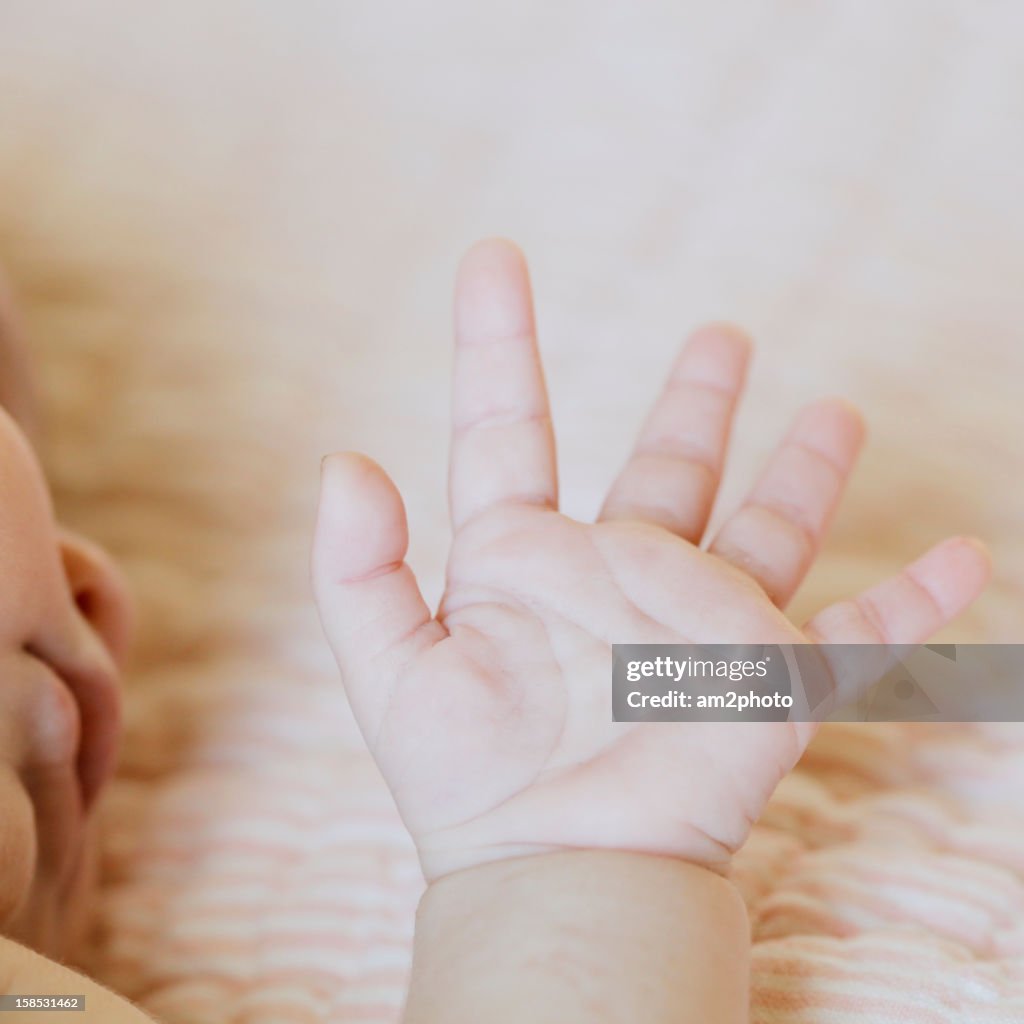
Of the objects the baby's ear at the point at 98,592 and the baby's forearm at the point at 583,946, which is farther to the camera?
the baby's ear at the point at 98,592

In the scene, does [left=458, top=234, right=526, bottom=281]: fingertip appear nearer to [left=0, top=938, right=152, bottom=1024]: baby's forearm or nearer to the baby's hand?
the baby's hand

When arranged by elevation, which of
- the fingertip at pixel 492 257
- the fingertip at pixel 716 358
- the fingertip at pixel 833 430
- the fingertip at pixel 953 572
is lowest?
the fingertip at pixel 953 572

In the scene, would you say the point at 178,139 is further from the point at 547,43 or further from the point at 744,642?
the point at 744,642

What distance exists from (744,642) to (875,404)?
0.99ft

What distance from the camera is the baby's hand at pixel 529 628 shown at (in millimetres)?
486

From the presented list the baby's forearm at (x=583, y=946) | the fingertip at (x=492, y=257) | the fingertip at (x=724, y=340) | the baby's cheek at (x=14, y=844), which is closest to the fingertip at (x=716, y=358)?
the fingertip at (x=724, y=340)

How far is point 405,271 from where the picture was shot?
83cm

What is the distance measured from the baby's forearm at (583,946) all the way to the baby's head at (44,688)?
0.60 ft

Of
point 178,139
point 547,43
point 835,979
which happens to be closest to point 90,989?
point 835,979

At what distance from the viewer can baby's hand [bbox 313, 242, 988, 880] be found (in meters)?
0.49

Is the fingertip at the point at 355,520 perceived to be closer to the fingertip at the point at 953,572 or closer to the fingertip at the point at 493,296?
the fingertip at the point at 493,296

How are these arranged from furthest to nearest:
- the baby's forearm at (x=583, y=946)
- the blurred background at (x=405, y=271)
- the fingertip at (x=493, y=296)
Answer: the blurred background at (x=405, y=271) < the fingertip at (x=493, y=296) < the baby's forearm at (x=583, y=946)

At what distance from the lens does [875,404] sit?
29.9 inches

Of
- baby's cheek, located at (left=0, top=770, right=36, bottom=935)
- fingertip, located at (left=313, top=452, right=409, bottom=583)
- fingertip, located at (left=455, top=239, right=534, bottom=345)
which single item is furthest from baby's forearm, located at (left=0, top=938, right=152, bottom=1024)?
fingertip, located at (left=455, top=239, right=534, bottom=345)
